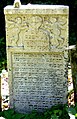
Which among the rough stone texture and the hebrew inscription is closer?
the rough stone texture

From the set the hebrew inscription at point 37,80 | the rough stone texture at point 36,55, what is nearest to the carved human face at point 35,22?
the rough stone texture at point 36,55

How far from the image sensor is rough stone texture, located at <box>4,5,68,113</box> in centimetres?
472

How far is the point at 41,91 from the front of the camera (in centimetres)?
509

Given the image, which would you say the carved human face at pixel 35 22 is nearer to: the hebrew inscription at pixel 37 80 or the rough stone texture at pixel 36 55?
the rough stone texture at pixel 36 55

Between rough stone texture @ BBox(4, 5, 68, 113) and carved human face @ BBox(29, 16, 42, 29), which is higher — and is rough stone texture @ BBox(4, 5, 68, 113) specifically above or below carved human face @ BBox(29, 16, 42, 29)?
below

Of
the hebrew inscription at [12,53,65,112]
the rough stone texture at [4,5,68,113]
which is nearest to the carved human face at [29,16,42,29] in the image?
the rough stone texture at [4,5,68,113]

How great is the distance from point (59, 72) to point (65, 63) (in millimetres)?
151

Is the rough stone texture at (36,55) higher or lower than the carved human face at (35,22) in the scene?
lower

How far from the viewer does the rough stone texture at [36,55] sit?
472cm

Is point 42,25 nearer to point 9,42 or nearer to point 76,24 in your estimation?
point 9,42

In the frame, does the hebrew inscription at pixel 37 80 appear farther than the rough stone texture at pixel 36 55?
Yes

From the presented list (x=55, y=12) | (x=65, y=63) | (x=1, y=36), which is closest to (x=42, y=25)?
(x=55, y=12)

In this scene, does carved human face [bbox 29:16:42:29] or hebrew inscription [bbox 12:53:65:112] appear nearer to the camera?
carved human face [bbox 29:16:42:29]

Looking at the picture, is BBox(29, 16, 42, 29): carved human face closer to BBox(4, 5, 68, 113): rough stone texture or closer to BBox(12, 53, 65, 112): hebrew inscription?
BBox(4, 5, 68, 113): rough stone texture
